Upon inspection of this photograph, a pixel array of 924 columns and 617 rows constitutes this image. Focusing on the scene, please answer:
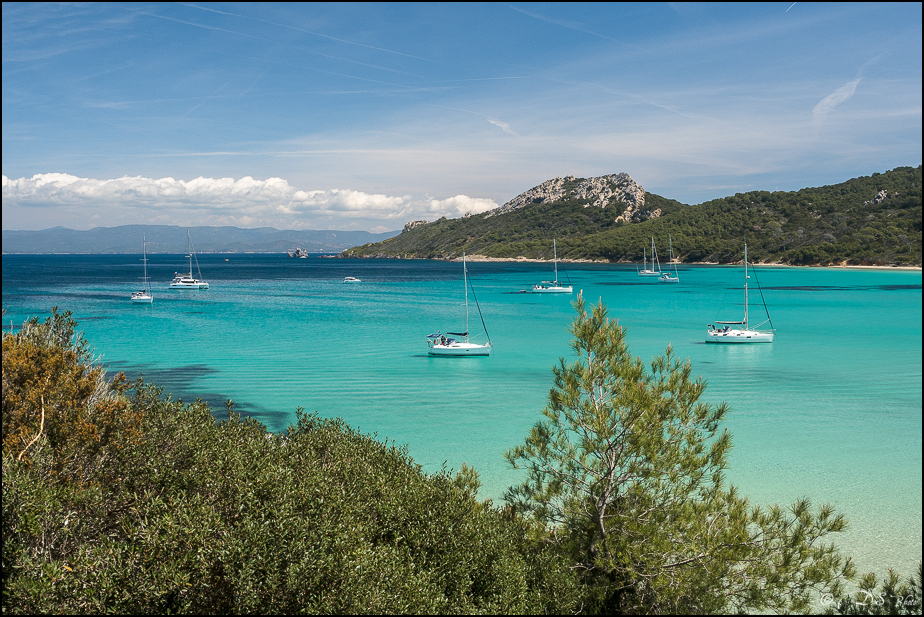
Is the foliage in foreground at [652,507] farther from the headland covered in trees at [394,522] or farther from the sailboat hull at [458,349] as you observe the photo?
the sailboat hull at [458,349]

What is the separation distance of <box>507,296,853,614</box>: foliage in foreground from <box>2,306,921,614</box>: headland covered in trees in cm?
3

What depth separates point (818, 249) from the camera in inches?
4643

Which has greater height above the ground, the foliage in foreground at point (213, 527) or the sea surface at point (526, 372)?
the foliage in foreground at point (213, 527)

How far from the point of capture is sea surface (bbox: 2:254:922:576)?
16.9 m

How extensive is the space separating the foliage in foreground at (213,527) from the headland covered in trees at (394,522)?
0.08 ft

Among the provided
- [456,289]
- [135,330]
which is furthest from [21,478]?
[456,289]

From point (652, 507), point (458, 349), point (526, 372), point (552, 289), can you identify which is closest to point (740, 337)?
point (526, 372)

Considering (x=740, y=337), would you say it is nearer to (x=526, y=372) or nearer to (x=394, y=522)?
(x=526, y=372)

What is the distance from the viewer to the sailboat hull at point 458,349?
36.4m

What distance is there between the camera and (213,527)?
6.19 metres

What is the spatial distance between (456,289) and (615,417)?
3204 inches

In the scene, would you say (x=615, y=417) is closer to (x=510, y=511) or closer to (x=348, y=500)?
(x=510, y=511)

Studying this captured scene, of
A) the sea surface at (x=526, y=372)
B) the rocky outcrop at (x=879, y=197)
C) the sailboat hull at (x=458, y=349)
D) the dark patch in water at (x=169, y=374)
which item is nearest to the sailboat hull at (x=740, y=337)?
the sea surface at (x=526, y=372)

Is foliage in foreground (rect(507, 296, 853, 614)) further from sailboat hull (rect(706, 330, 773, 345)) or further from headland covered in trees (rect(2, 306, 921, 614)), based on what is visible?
sailboat hull (rect(706, 330, 773, 345))
